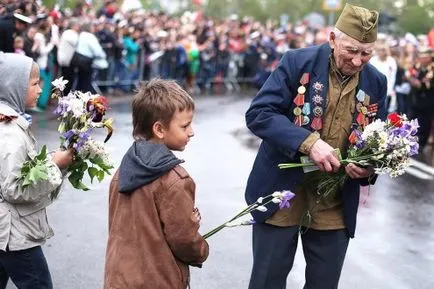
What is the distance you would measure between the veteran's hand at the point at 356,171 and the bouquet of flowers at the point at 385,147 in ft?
0.07

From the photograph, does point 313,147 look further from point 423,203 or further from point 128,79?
point 128,79

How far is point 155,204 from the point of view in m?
3.27

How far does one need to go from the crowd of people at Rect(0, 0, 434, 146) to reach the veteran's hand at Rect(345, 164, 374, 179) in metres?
7.84

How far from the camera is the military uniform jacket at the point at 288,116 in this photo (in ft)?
12.8

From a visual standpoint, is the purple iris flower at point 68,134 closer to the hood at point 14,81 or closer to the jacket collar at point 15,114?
the jacket collar at point 15,114

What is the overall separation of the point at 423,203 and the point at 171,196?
669cm

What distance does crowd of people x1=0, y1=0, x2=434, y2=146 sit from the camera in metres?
14.3

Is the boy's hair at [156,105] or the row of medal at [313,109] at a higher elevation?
the boy's hair at [156,105]

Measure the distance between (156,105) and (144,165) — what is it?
0.88 feet

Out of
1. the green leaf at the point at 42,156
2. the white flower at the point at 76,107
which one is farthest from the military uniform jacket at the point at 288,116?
the green leaf at the point at 42,156

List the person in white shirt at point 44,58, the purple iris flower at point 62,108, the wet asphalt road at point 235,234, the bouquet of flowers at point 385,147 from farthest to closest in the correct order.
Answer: the person in white shirt at point 44,58, the wet asphalt road at point 235,234, the bouquet of flowers at point 385,147, the purple iris flower at point 62,108

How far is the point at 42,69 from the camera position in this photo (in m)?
14.8

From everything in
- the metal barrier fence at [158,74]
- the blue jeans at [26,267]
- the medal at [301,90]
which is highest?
the medal at [301,90]

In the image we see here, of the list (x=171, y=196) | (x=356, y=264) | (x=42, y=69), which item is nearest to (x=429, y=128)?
(x=42, y=69)
